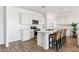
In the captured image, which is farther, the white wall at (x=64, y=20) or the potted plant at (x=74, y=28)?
the white wall at (x=64, y=20)

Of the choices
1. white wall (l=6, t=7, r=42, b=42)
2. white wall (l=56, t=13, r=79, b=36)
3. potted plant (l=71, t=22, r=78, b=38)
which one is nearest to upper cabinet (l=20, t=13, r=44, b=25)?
white wall (l=6, t=7, r=42, b=42)

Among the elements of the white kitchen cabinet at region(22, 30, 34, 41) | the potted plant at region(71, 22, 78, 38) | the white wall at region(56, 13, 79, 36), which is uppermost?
the white wall at region(56, 13, 79, 36)

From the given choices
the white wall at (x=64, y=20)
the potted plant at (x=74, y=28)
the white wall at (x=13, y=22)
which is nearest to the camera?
the potted plant at (x=74, y=28)

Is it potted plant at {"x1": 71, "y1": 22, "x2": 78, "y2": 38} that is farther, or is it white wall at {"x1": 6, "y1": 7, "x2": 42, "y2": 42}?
white wall at {"x1": 6, "y1": 7, "x2": 42, "y2": 42}

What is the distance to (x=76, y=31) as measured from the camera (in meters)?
2.52

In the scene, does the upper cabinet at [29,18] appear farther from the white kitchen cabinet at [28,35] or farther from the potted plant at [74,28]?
the potted plant at [74,28]

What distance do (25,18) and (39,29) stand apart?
1.94 ft

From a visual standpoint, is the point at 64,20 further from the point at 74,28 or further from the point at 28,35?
the point at 28,35

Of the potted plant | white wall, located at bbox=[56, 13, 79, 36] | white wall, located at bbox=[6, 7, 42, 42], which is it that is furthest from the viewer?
white wall, located at bbox=[6, 7, 42, 42]

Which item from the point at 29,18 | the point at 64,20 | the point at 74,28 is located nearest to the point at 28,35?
the point at 29,18

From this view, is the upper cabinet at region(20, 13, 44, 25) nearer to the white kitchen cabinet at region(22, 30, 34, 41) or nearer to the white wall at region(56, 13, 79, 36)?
the white kitchen cabinet at region(22, 30, 34, 41)

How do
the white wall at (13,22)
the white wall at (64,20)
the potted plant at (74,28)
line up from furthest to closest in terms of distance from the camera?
the white wall at (13,22) < the white wall at (64,20) < the potted plant at (74,28)

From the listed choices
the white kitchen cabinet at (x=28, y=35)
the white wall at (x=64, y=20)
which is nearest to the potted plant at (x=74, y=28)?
the white wall at (x=64, y=20)

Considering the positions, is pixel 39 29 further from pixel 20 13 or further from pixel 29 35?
pixel 20 13
